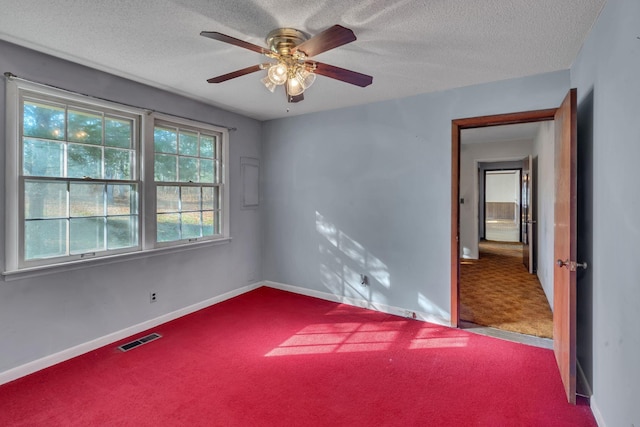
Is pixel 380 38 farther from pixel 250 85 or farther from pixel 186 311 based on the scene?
pixel 186 311

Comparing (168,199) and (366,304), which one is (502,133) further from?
(168,199)

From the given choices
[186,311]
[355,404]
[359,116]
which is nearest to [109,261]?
[186,311]

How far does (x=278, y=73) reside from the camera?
6.79ft

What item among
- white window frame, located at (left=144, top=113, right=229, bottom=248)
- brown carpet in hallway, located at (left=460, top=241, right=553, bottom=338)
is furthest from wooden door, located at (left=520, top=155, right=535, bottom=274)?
white window frame, located at (left=144, top=113, right=229, bottom=248)

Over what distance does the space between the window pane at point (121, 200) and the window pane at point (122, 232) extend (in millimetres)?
62

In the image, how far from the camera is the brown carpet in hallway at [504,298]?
3375 millimetres

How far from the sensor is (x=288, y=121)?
4559 mm

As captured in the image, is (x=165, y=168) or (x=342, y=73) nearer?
(x=342, y=73)

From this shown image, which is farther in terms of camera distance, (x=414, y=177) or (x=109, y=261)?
(x=414, y=177)

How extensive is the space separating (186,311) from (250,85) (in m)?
2.60

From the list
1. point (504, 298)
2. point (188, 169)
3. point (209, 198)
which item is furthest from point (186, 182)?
point (504, 298)

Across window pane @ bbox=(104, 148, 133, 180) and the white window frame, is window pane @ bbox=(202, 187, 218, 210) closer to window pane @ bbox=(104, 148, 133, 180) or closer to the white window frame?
the white window frame

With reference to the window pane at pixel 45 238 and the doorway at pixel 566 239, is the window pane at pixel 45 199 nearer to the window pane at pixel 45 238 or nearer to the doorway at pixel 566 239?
the window pane at pixel 45 238

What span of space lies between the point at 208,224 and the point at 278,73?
8.46ft
